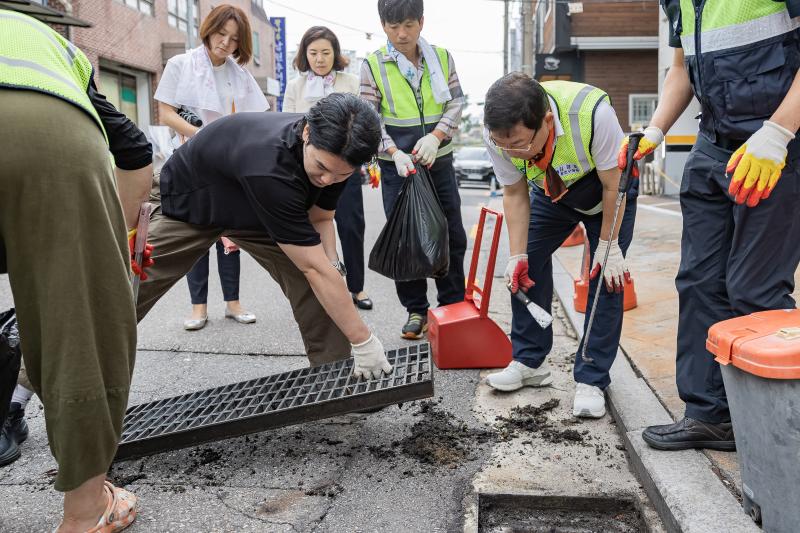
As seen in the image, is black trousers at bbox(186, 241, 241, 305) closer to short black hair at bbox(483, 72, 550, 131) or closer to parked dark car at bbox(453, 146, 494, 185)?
short black hair at bbox(483, 72, 550, 131)

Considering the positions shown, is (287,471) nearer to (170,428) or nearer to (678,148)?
(170,428)

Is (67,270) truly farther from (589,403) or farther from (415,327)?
(415,327)

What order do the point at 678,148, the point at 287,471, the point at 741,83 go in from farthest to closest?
the point at 678,148, the point at 287,471, the point at 741,83

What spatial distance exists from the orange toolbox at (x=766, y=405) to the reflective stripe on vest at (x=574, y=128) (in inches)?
43.4

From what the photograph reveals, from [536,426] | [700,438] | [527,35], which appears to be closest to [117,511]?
[536,426]

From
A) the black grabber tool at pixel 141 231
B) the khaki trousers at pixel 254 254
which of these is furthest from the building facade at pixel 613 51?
the black grabber tool at pixel 141 231

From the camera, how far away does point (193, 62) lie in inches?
175

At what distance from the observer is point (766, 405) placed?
1.87 m

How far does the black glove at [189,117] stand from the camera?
4.42 m

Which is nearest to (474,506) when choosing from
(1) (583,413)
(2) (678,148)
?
(1) (583,413)

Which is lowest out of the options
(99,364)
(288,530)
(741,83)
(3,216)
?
(288,530)

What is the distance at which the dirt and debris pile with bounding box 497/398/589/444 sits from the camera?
9.78 feet

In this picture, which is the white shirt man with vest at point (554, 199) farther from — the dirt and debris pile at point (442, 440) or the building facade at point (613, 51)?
the building facade at point (613, 51)

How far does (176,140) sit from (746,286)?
3481 mm
